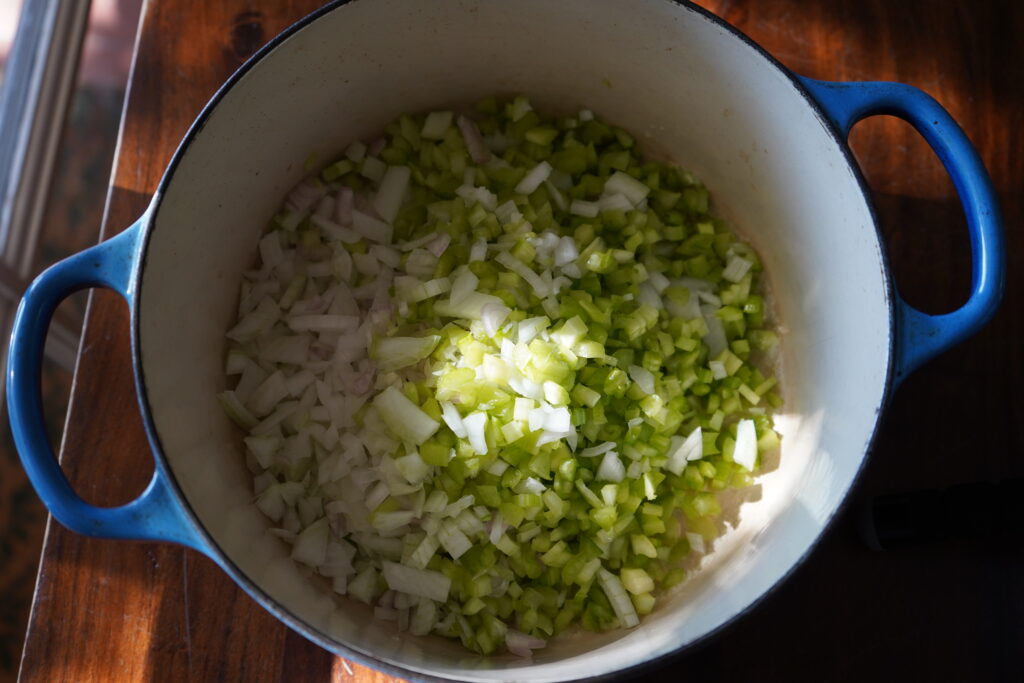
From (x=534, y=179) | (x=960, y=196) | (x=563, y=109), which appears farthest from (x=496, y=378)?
(x=960, y=196)

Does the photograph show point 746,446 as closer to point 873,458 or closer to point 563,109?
point 873,458

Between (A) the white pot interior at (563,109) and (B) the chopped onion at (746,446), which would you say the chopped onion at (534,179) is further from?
(B) the chopped onion at (746,446)

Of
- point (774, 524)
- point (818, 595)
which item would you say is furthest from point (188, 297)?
point (818, 595)

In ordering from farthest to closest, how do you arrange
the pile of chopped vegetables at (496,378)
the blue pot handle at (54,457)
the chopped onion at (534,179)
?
the chopped onion at (534,179) → the pile of chopped vegetables at (496,378) → the blue pot handle at (54,457)

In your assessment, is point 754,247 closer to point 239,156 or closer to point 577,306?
point 577,306

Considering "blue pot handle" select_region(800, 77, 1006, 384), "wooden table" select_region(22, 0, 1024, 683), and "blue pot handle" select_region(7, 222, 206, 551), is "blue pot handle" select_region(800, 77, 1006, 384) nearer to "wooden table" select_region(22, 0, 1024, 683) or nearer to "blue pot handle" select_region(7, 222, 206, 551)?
"wooden table" select_region(22, 0, 1024, 683)

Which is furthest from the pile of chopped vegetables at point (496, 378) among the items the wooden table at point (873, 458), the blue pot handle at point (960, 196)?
the blue pot handle at point (960, 196)
